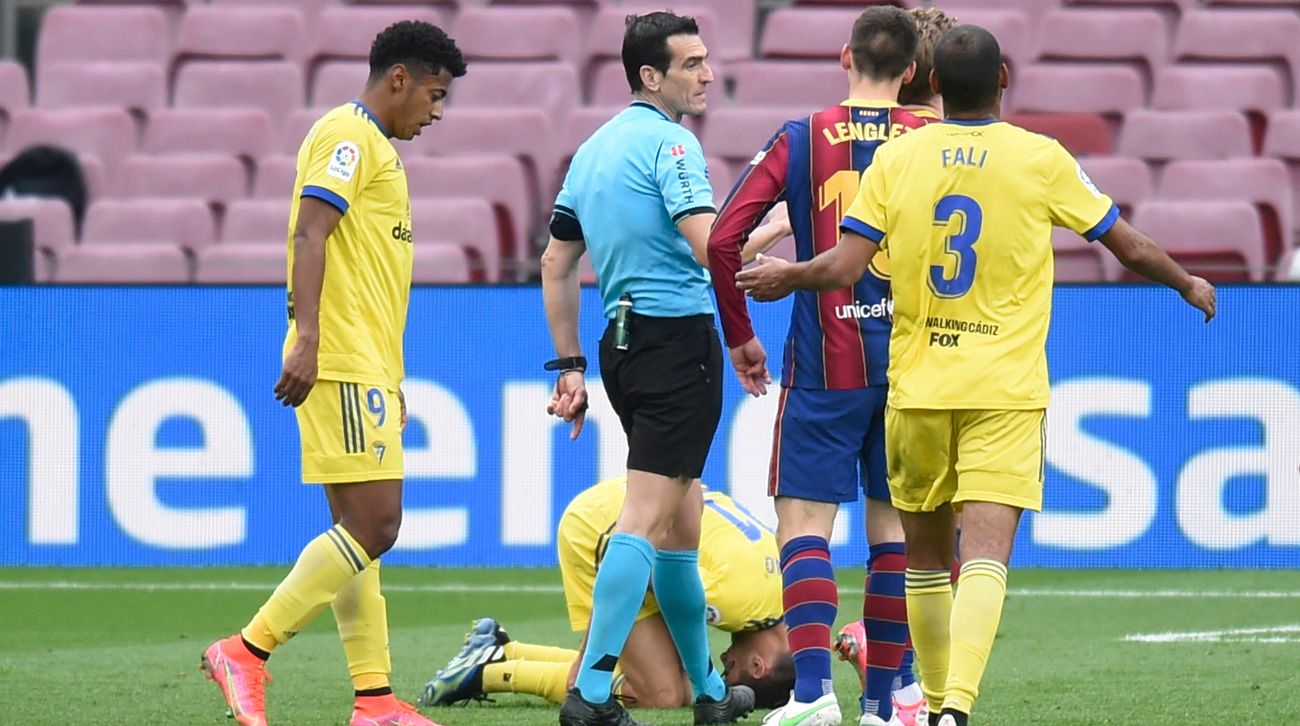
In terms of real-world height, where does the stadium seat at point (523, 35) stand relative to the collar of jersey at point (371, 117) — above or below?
above

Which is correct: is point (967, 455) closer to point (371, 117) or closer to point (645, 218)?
point (645, 218)

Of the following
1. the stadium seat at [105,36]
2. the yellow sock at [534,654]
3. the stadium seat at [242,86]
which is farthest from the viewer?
the stadium seat at [105,36]

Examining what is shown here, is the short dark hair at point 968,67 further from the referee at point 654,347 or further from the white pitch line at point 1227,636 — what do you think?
the white pitch line at point 1227,636

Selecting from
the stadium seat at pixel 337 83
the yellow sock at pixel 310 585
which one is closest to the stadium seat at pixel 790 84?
the stadium seat at pixel 337 83

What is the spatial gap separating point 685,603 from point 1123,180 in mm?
6948

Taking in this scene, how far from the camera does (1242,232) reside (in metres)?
11.5

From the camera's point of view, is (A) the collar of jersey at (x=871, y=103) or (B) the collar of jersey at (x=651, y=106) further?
(B) the collar of jersey at (x=651, y=106)

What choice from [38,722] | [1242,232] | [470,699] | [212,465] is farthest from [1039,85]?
[38,722]

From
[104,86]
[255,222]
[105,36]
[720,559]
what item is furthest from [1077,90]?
[720,559]

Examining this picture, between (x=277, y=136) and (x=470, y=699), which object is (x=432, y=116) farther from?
(x=277, y=136)

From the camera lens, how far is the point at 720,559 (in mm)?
6434

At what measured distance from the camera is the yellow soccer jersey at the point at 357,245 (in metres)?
5.51

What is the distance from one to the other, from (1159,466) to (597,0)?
5924 mm

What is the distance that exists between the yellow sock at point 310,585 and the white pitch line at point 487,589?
4004 mm
